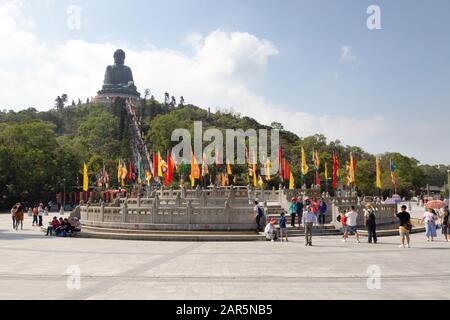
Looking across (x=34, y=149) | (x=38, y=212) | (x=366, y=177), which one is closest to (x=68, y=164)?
(x=34, y=149)

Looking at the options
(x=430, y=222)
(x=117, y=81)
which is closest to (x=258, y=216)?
(x=430, y=222)

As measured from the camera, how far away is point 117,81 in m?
190

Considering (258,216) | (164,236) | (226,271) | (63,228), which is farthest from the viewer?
(258,216)

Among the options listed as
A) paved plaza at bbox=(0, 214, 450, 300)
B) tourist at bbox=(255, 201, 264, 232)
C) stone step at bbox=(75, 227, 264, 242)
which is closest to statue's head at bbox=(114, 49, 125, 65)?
stone step at bbox=(75, 227, 264, 242)

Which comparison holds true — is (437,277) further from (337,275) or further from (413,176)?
(413,176)

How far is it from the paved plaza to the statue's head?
178 meters

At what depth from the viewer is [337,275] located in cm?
1247

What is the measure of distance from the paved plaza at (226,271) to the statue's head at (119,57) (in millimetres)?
177907

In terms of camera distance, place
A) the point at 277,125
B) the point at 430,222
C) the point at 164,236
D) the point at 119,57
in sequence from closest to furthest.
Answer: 1. the point at 430,222
2. the point at 164,236
3. the point at 277,125
4. the point at 119,57

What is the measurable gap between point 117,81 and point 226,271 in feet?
615

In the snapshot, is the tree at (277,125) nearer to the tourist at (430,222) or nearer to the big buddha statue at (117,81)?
the tourist at (430,222)

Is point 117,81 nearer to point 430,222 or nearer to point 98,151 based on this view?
point 98,151
